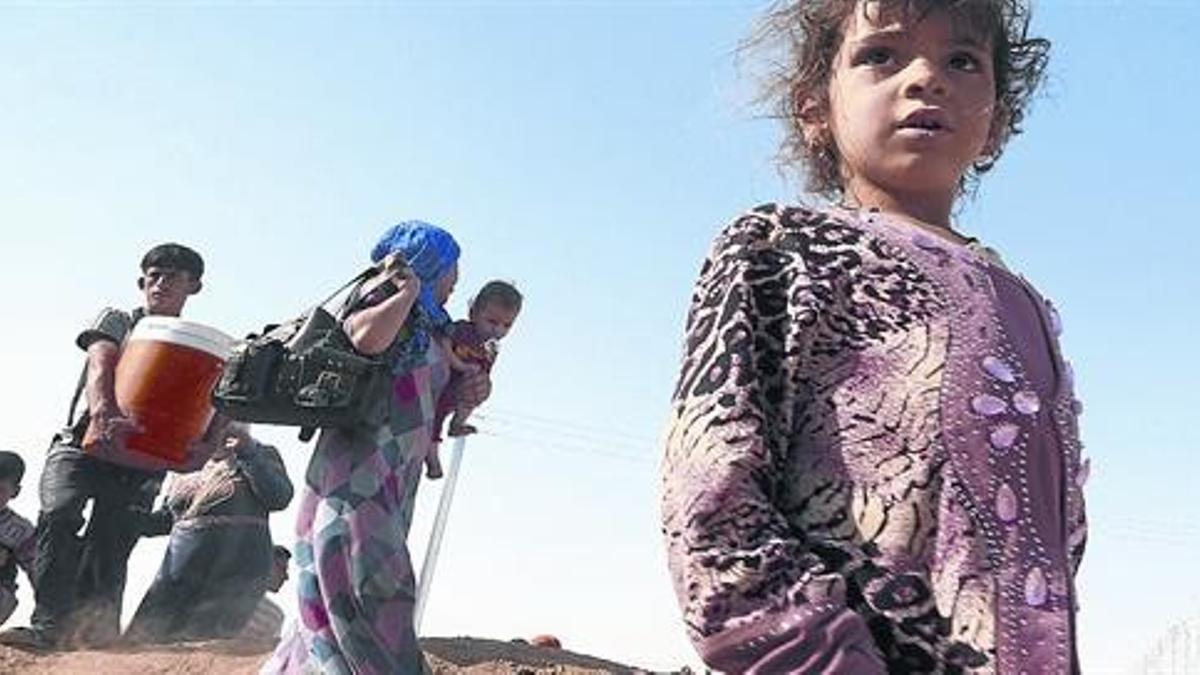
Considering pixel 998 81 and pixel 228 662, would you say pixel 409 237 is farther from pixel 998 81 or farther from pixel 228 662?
pixel 228 662

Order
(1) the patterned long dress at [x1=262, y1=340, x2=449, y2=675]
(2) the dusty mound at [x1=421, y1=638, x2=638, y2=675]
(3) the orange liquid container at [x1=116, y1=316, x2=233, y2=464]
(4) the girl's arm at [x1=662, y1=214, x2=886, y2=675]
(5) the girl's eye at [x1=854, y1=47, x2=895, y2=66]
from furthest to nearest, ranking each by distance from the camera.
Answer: (2) the dusty mound at [x1=421, y1=638, x2=638, y2=675], (3) the orange liquid container at [x1=116, y1=316, x2=233, y2=464], (1) the patterned long dress at [x1=262, y1=340, x2=449, y2=675], (5) the girl's eye at [x1=854, y1=47, x2=895, y2=66], (4) the girl's arm at [x1=662, y1=214, x2=886, y2=675]

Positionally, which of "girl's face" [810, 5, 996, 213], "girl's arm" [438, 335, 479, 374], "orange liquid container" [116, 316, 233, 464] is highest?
"girl's face" [810, 5, 996, 213]

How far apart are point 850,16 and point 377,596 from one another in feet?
6.55

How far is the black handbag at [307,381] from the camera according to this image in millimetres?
3252

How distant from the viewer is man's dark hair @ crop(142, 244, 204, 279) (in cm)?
598

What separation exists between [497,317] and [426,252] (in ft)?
3.06

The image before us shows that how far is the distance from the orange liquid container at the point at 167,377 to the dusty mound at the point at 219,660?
899 mm

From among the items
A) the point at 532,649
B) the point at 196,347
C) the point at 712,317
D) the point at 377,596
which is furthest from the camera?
the point at 532,649

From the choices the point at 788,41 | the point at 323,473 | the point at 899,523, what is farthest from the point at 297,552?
the point at 899,523

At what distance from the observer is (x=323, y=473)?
3293 millimetres

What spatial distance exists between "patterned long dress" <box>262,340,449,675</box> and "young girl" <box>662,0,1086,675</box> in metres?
1.92

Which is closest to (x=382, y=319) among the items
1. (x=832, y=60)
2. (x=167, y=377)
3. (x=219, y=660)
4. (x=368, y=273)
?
(x=368, y=273)

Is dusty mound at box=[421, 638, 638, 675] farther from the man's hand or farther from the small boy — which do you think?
the small boy

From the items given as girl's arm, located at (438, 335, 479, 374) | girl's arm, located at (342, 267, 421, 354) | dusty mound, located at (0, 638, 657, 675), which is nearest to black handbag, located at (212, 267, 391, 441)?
girl's arm, located at (342, 267, 421, 354)
